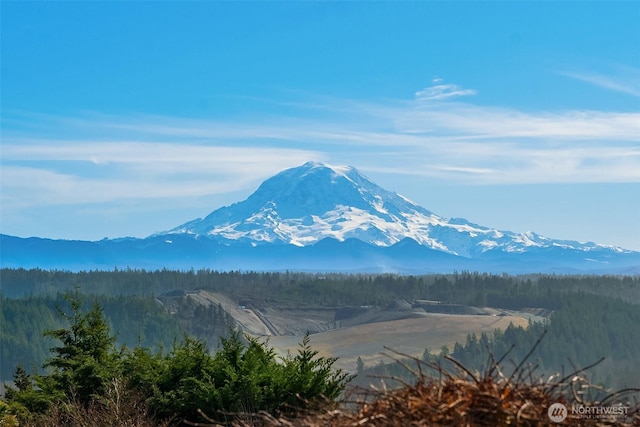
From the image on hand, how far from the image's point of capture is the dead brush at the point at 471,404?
729cm

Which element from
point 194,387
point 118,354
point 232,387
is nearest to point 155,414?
point 194,387

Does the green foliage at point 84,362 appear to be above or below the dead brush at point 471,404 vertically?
below

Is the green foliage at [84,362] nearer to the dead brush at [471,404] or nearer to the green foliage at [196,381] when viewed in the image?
the green foliage at [196,381]

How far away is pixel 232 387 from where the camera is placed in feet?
61.1

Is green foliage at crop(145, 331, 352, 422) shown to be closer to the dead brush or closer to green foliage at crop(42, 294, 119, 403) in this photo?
green foliage at crop(42, 294, 119, 403)

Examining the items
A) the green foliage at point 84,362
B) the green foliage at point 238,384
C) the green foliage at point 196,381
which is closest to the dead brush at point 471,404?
the green foliage at point 196,381

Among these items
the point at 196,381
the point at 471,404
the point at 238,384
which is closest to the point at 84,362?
the point at 196,381

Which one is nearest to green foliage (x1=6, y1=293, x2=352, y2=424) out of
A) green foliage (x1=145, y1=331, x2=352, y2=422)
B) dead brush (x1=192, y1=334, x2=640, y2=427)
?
green foliage (x1=145, y1=331, x2=352, y2=422)

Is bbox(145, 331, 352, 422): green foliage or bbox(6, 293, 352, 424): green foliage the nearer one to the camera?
bbox(145, 331, 352, 422): green foliage

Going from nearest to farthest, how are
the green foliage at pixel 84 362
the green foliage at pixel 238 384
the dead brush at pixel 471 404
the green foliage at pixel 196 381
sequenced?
the dead brush at pixel 471 404 < the green foliage at pixel 238 384 < the green foliage at pixel 196 381 < the green foliage at pixel 84 362

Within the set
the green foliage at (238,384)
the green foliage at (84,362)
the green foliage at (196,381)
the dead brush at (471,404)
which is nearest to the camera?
the dead brush at (471,404)

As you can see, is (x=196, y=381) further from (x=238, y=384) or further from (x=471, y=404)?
(x=471, y=404)

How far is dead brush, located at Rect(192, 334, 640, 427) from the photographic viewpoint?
7.29 m

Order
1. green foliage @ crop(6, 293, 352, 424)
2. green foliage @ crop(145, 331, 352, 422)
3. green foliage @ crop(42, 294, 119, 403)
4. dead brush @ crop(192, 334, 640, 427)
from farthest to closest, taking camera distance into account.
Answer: green foliage @ crop(42, 294, 119, 403)
green foliage @ crop(6, 293, 352, 424)
green foliage @ crop(145, 331, 352, 422)
dead brush @ crop(192, 334, 640, 427)
